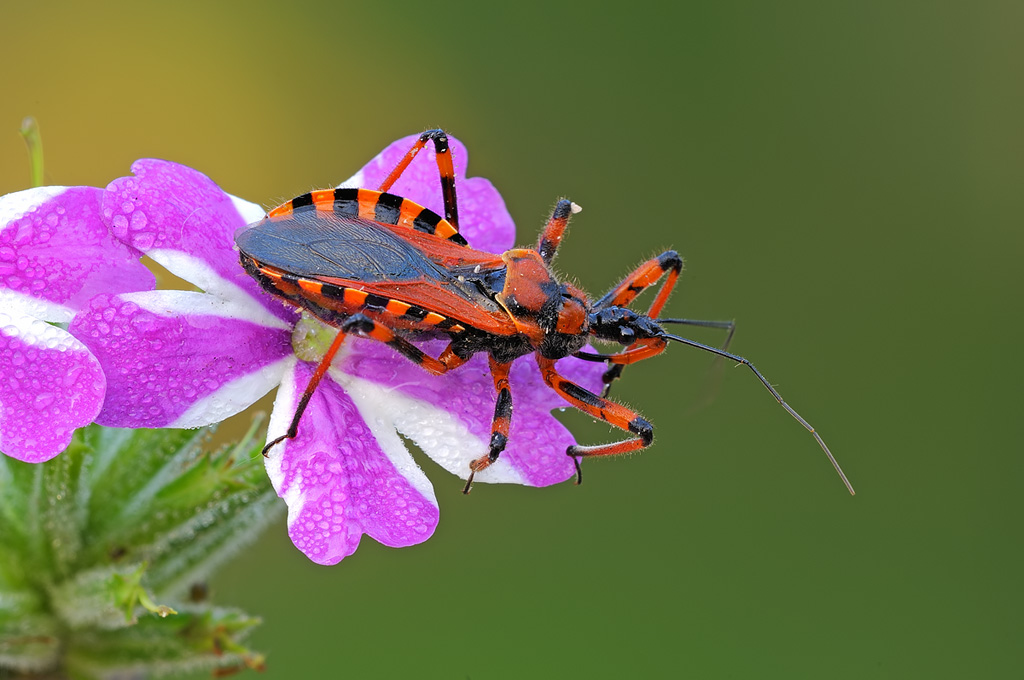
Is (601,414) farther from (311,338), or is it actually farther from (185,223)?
(185,223)

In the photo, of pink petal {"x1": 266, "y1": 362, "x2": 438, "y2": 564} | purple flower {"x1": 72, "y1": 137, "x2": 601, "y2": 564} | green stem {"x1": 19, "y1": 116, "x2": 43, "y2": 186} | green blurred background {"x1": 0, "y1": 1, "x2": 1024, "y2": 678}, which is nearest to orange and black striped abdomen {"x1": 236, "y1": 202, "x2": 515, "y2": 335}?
purple flower {"x1": 72, "y1": 137, "x2": 601, "y2": 564}

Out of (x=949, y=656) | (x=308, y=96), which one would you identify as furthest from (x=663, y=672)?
(x=308, y=96)

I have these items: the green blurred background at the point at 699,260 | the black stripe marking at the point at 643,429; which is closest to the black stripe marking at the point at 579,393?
the black stripe marking at the point at 643,429

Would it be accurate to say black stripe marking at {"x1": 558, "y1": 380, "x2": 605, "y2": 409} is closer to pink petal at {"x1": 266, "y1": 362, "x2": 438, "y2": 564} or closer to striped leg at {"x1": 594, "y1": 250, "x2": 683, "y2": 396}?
striped leg at {"x1": 594, "y1": 250, "x2": 683, "y2": 396}

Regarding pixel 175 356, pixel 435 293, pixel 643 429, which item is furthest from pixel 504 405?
pixel 175 356

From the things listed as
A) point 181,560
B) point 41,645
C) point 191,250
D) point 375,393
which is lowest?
point 41,645

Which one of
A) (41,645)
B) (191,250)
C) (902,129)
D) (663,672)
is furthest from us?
(902,129)

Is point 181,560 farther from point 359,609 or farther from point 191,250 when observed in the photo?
point 359,609
